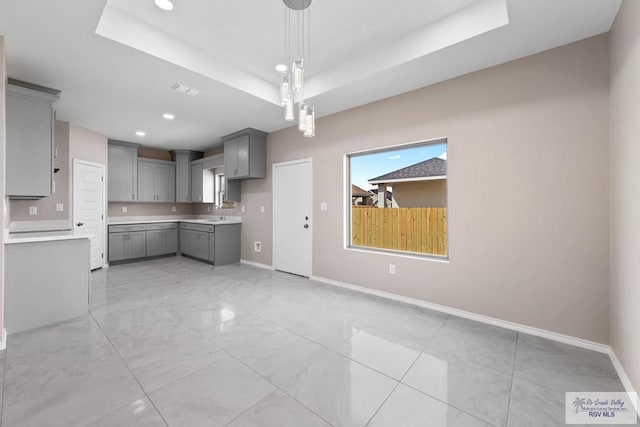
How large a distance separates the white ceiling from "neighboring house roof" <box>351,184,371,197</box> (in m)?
1.16

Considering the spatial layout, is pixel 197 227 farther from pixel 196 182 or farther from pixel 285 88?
pixel 285 88

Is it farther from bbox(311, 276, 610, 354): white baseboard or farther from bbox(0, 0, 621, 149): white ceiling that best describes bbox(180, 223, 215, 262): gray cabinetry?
bbox(311, 276, 610, 354): white baseboard

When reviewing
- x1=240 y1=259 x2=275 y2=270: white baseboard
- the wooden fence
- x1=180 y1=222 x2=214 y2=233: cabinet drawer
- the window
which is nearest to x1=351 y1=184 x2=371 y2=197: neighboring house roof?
the window

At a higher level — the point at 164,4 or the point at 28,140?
the point at 164,4

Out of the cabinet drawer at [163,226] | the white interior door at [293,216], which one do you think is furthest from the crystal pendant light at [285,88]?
the cabinet drawer at [163,226]

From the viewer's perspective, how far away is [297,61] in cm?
201

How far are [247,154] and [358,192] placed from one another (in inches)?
88.0

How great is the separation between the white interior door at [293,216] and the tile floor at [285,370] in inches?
56.2

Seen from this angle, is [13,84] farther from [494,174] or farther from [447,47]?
[494,174]

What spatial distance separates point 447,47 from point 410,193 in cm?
161

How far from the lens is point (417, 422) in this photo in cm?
149

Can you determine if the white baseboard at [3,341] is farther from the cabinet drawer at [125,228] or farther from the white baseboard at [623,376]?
the white baseboard at [623,376]

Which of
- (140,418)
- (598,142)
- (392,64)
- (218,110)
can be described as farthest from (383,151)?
(140,418)

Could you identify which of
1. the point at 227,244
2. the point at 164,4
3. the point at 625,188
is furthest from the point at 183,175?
the point at 625,188
